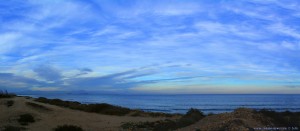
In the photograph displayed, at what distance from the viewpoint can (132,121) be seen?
2542 centimetres

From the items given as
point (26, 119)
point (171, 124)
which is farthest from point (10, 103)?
point (171, 124)

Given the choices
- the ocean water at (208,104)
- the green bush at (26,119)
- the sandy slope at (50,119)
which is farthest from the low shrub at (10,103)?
the ocean water at (208,104)

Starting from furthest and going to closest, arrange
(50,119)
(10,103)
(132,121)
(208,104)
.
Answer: (208,104) → (10,103) → (132,121) → (50,119)

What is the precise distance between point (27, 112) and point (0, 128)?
5.80 meters

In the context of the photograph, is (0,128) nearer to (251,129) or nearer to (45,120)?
(45,120)

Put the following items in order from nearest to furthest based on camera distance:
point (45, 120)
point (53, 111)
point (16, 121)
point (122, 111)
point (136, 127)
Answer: point (136, 127) → point (16, 121) → point (45, 120) → point (53, 111) → point (122, 111)

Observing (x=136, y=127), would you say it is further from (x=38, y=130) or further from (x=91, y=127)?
(x=38, y=130)

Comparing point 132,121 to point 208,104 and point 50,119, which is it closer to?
point 50,119

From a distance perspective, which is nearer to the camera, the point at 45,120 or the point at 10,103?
the point at 45,120

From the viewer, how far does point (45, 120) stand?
2466cm

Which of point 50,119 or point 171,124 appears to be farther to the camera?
point 50,119

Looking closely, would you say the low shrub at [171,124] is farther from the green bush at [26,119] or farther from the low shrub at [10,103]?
the low shrub at [10,103]

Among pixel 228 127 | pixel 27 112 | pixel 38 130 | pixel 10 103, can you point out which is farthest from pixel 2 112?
pixel 228 127

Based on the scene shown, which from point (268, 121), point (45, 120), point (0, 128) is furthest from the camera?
point (45, 120)
